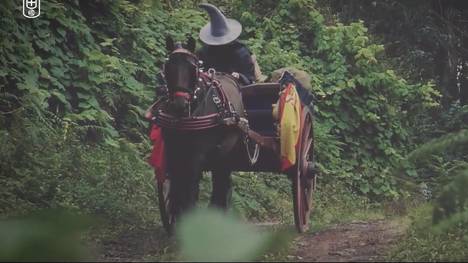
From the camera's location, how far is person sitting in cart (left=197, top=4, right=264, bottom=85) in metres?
6.13

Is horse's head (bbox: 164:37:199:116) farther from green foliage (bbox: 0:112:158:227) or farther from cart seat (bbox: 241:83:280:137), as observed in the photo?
green foliage (bbox: 0:112:158:227)

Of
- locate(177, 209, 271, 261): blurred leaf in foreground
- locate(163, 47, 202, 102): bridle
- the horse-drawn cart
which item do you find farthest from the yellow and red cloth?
locate(177, 209, 271, 261): blurred leaf in foreground

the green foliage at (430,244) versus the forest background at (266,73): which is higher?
the forest background at (266,73)

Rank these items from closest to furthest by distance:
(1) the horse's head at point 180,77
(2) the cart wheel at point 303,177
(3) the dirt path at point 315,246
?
(3) the dirt path at point 315,246 → (1) the horse's head at point 180,77 → (2) the cart wheel at point 303,177

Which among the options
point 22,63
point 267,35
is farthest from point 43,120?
point 267,35

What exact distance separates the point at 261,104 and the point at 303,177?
972 mm

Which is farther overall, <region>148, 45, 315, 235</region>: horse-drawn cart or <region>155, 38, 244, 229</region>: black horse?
<region>148, 45, 315, 235</region>: horse-drawn cart

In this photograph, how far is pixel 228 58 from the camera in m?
6.24

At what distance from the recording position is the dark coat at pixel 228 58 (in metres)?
6.19

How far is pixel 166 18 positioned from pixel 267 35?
2379mm

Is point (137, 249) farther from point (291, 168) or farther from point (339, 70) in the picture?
point (339, 70)

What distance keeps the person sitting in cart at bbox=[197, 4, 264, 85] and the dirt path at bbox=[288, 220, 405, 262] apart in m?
1.57

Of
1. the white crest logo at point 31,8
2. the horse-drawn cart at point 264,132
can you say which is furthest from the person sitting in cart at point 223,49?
the white crest logo at point 31,8

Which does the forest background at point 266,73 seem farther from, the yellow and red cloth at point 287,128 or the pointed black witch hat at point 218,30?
the pointed black witch hat at point 218,30
